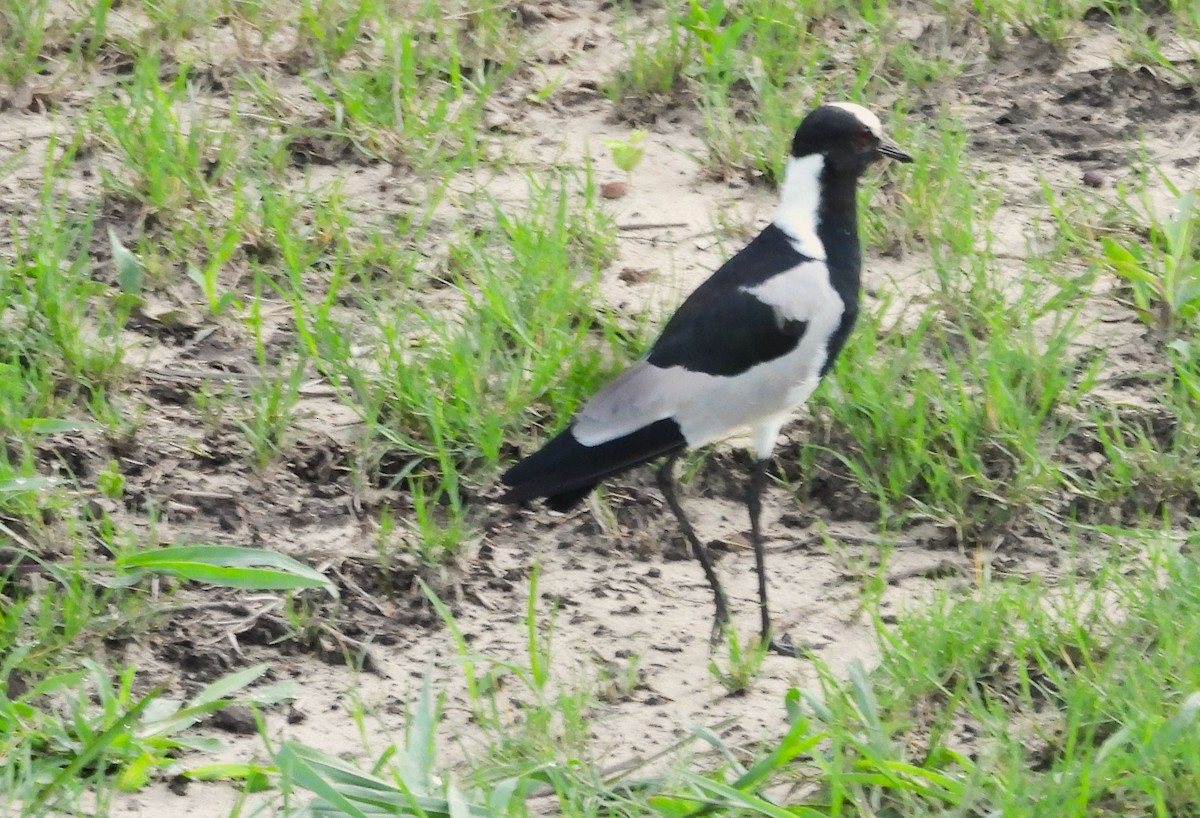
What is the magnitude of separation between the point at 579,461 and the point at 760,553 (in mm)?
408

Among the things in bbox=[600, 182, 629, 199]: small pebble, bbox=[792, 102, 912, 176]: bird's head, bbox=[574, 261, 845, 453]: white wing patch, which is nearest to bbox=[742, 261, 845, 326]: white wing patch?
bbox=[574, 261, 845, 453]: white wing patch

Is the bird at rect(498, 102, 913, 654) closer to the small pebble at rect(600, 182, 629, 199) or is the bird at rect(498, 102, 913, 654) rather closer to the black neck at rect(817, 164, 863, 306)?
the black neck at rect(817, 164, 863, 306)

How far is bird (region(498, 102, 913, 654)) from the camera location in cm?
336

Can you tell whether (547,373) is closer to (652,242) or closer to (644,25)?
(652,242)

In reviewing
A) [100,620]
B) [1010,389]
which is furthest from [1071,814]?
[100,620]

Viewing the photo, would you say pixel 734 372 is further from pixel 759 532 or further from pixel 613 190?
pixel 613 190

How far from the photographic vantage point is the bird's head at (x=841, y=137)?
365 cm

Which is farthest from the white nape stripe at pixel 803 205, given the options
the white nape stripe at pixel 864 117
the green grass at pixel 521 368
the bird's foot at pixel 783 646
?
the bird's foot at pixel 783 646

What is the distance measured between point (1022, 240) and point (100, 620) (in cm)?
260

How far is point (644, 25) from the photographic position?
5.28 metres

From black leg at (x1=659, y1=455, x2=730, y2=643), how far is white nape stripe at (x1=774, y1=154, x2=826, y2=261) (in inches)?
21.4

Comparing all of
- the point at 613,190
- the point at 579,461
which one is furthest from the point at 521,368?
the point at 613,190

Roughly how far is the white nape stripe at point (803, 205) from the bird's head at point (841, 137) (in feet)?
0.08

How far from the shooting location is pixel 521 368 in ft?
12.5
